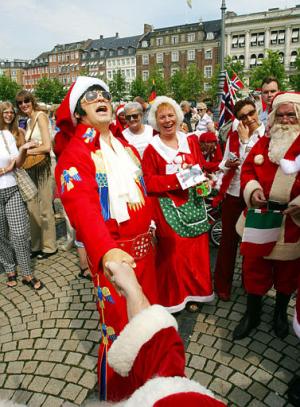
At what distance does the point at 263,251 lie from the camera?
2.93m

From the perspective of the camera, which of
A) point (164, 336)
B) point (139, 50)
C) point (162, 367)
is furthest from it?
point (139, 50)

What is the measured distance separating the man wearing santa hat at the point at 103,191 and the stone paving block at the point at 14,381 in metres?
1.18

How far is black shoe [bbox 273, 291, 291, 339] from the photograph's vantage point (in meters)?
3.23

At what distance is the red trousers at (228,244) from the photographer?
3.75 m

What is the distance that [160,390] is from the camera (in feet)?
2.68

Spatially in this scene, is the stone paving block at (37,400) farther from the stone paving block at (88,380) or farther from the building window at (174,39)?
the building window at (174,39)

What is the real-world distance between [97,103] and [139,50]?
250 ft

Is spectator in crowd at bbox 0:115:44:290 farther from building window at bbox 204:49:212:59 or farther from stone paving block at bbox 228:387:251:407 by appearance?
building window at bbox 204:49:212:59

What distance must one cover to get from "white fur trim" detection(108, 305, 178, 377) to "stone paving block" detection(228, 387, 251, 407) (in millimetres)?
1879

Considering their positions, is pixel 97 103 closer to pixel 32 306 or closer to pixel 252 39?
pixel 32 306

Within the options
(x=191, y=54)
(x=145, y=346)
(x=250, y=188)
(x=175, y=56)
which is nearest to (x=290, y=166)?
(x=250, y=188)

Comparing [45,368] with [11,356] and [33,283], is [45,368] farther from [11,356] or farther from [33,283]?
[33,283]

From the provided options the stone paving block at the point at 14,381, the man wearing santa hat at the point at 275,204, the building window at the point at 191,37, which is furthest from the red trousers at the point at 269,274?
the building window at the point at 191,37

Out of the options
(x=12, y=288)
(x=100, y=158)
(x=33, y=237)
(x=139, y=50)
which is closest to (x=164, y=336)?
(x=100, y=158)
